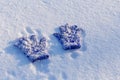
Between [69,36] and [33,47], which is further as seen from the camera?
[69,36]

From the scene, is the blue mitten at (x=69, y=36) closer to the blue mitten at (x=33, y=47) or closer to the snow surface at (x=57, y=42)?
the snow surface at (x=57, y=42)

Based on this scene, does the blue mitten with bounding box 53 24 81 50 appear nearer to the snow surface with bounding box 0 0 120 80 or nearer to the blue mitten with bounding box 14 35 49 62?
the snow surface with bounding box 0 0 120 80

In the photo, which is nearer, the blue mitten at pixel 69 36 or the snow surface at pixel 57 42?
the snow surface at pixel 57 42

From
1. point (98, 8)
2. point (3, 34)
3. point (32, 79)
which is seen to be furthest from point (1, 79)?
point (98, 8)

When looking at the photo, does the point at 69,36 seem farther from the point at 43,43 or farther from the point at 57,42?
the point at 43,43

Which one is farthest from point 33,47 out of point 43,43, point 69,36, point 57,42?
point 69,36

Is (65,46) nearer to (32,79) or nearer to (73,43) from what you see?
(73,43)

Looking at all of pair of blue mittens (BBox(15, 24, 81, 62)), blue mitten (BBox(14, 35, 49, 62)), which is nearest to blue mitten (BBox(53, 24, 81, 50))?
pair of blue mittens (BBox(15, 24, 81, 62))

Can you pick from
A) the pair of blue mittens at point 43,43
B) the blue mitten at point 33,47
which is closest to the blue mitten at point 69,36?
the pair of blue mittens at point 43,43
